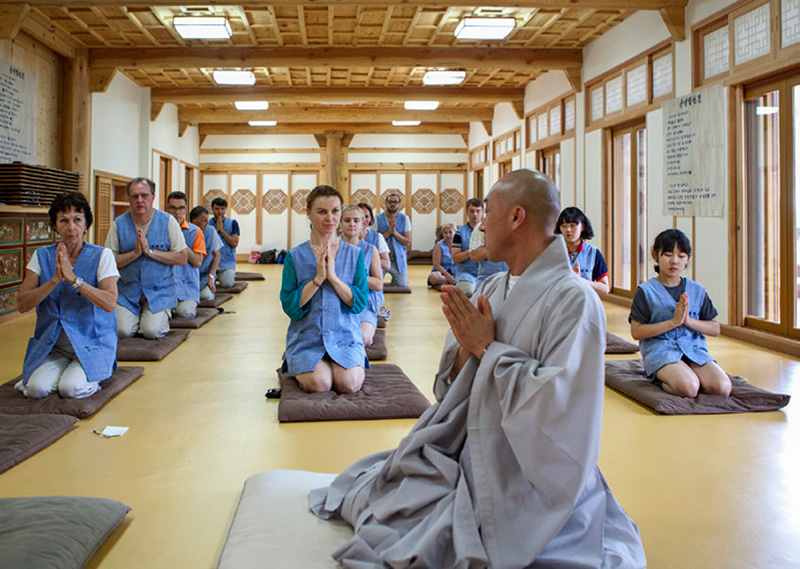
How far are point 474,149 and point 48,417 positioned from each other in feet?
41.7

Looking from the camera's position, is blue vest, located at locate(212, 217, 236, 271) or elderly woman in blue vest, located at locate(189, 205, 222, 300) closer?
elderly woman in blue vest, located at locate(189, 205, 222, 300)

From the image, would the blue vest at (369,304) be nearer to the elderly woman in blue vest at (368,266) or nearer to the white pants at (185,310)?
the elderly woman in blue vest at (368,266)

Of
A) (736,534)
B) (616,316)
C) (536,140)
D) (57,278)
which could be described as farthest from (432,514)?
(536,140)

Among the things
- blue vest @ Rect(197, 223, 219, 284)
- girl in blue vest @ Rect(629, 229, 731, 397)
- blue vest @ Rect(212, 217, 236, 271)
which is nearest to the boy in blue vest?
blue vest @ Rect(197, 223, 219, 284)

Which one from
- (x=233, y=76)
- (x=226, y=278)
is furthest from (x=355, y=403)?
(x=233, y=76)

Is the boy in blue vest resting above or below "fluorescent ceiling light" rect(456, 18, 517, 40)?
below

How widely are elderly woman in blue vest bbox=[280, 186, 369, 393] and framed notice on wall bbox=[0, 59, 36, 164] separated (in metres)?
4.51

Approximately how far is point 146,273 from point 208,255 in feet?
9.44

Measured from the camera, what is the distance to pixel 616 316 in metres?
6.70

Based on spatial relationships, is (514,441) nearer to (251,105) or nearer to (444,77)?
(444,77)

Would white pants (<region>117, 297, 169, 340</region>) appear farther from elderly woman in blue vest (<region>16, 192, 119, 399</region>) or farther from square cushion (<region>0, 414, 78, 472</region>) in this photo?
square cushion (<region>0, 414, 78, 472</region>)

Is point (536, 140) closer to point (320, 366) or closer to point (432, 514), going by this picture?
point (320, 366)

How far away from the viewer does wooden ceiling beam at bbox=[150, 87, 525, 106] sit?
11.1 meters

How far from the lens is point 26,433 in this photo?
9.32 feet
